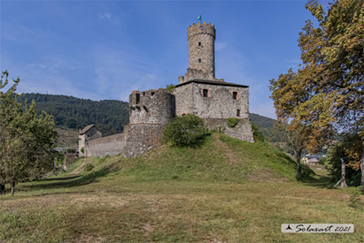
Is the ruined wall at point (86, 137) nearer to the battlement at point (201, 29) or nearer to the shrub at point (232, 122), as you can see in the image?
the battlement at point (201, 29)

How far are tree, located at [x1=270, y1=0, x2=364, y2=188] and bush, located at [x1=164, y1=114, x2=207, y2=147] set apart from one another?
9795 mm

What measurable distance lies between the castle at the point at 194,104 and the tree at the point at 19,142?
744 cm

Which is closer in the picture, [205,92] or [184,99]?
[184,99]

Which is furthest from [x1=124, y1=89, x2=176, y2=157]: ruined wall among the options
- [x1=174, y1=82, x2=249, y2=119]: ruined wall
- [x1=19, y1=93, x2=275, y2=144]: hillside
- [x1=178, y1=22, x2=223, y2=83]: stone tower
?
[x1=19, y1=93, x2=275, y2=144]: hillside

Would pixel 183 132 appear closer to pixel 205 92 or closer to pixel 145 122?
pixel 145 122

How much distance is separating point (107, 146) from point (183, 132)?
1733 cm

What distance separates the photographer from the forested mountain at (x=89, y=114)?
12850 cm

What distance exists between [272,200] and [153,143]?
50.1 feet

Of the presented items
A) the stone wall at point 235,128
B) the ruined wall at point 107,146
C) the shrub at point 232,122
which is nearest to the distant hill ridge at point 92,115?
the ruined wall at point 107,146

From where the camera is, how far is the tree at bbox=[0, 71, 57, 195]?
11961 millimetres

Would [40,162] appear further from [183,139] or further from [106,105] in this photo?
[106,105]

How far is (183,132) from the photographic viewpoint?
23859 mm

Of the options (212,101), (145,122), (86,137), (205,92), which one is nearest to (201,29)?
(205,92)

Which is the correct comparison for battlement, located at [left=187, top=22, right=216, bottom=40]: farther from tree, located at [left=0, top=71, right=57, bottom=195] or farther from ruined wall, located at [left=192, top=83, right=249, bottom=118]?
tree, located at [left=0, top=71, right=57, bottom=195]
